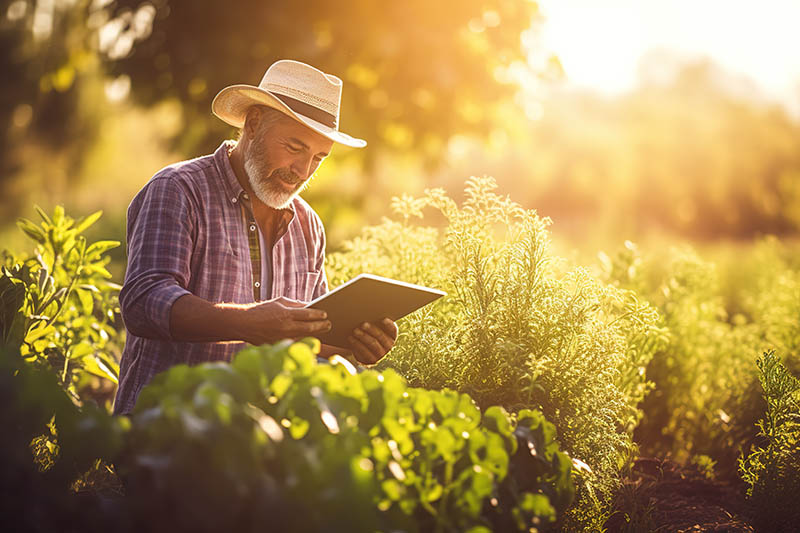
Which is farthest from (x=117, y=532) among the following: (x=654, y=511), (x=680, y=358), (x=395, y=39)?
(x=395, y=39)

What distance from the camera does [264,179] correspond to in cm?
323

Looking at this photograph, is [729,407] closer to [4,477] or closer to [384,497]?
[384,497]

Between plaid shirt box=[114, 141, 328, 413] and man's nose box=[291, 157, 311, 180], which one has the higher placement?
man's nose box=[291, 157, 311, 180]

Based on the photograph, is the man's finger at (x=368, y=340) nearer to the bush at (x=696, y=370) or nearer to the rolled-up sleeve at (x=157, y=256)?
the rolled-up sleeve at (x=157, y=256)

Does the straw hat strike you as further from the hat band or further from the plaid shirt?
the plaid shirt

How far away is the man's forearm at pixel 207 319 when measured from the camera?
2.54 m

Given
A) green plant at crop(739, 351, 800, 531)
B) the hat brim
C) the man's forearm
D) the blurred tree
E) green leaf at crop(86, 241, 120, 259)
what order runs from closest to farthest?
the man's forearm → green plant at crop(739, 351, 800, 531) → the hat brim → green leaf at crop(86, 241, 120, 259) → the blurred tree

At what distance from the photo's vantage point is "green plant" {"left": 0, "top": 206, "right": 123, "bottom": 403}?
2711 millimetres

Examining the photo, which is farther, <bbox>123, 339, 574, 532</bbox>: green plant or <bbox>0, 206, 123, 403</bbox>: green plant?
<bbox>0, 206, 123, 403</bbox>: green plant

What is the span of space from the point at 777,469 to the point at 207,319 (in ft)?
7.39

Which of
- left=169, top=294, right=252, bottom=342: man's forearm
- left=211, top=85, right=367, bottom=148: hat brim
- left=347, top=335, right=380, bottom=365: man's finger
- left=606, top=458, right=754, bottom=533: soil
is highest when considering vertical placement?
left=211, top=85, right=367, bottom=148: hat brim

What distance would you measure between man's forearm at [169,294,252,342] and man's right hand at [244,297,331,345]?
0.04 m

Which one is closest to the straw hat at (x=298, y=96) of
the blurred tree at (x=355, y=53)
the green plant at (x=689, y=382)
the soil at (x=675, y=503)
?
the green plant at (x=689, y=382)

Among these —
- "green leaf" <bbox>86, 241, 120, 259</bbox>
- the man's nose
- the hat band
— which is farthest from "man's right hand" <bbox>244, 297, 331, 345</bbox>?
"green leaf" <bbox>86, 241, 120, 259</bbox>
